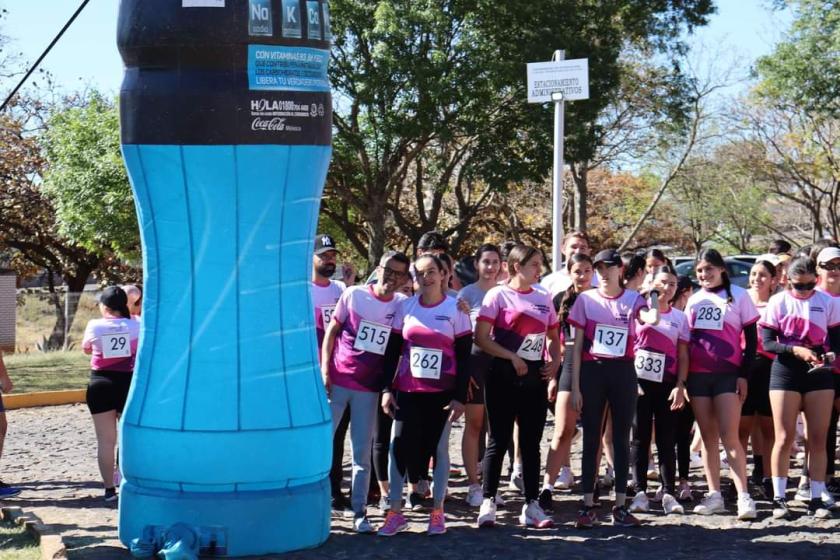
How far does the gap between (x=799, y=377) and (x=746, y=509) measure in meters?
1.03

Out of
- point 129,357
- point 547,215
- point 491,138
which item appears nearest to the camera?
point 129,357

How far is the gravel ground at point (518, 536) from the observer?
280 inches

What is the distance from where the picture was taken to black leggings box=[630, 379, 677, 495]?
8562 millimetres

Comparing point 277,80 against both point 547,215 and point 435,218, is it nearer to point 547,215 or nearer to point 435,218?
point 435,218

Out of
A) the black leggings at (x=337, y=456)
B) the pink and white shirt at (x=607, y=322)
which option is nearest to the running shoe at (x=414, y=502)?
the black leggings at (x=337, y=456)

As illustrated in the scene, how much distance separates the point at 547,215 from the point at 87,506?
3332 centimetres

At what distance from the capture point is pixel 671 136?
35656mm

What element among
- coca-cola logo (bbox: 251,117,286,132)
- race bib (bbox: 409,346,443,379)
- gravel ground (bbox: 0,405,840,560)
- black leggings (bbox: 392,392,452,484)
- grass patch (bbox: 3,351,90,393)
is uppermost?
coca-cola logo (bbox: 251,117,286,132)

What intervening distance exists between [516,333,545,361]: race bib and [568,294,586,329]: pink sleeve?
279mm

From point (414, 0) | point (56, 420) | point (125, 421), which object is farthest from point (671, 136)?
point (125, 421)

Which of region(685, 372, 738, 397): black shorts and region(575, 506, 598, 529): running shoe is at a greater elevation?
region(685, 372, 738, 397): black shorts

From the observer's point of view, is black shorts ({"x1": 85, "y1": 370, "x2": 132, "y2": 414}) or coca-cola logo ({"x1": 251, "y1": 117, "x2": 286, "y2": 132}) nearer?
coca-cola logo ({"x1": 251, "y1": 117, "x2": 286, "y2": 132})

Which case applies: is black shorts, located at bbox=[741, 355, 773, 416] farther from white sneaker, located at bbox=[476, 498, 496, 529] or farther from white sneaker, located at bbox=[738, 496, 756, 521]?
white sneaker, located at bbox=[476, 498, 496, 529]

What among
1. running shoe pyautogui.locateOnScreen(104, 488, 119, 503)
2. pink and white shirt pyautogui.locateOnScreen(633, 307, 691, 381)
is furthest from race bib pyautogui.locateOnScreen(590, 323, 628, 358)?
running shoe pyautogui.locateOnScreen(104, 488, 119, 503)
